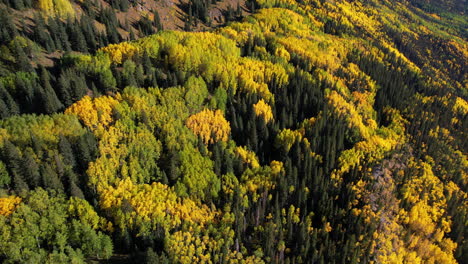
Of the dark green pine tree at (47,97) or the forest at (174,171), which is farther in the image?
the dark green pine tree at (47,97)

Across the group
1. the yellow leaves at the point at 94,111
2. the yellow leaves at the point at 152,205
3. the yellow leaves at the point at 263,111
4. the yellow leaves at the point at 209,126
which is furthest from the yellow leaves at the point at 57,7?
the yellow leaves at the point at 152,205

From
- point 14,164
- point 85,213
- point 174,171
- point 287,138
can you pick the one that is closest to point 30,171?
point 14,164

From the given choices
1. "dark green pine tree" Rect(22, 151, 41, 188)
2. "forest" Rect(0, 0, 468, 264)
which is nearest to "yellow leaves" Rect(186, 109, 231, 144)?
"forest" Rect(0, 0, 468, 264)

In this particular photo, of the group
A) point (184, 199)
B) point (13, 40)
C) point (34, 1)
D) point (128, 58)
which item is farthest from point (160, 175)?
point (34, 1)

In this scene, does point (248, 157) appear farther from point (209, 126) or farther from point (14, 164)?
point (14, 164)

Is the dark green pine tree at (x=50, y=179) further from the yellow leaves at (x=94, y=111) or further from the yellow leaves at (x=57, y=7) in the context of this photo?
the yellow leaves at (x=57, y=7)

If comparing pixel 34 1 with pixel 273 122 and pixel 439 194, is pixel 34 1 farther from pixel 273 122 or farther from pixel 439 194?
pixel 439 194
